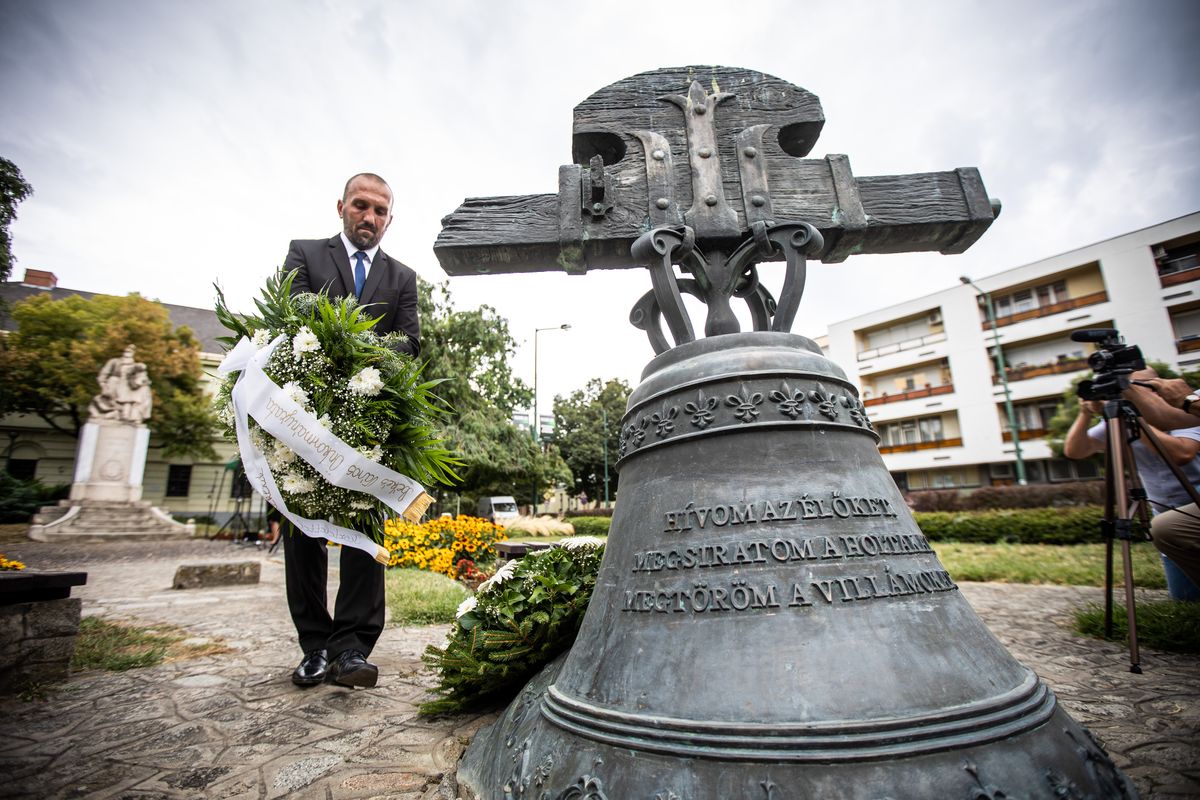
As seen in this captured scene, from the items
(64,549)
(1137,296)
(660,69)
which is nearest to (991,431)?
(1137,296)

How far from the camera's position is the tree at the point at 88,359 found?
70.6 ft

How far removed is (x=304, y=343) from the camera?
2.26 meters

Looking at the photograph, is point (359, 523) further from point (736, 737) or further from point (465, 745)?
point (736, 737)

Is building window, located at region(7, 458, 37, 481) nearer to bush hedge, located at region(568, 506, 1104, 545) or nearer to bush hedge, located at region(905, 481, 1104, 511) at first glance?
bush hedge, located at region(568, 506, 1104, 545)

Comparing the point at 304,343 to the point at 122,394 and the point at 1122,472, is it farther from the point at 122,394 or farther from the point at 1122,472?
the point at 122,394

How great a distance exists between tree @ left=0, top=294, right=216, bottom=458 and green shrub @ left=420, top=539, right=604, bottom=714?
27210 mm

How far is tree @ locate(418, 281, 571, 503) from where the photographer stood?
1856cm

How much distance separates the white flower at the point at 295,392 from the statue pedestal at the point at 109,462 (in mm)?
20509

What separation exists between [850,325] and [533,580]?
1322 inches

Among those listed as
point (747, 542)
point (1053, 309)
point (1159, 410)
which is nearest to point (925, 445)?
point (1053, 309)

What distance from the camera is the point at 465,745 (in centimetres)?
204

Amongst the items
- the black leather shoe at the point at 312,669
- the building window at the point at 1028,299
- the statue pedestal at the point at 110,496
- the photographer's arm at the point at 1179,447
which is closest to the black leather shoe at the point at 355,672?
the black leather shoe at the point at 312,669

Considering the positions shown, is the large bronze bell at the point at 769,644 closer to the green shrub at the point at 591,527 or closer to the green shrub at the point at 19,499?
the green shrub at the point at 591,527

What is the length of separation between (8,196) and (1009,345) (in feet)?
110
